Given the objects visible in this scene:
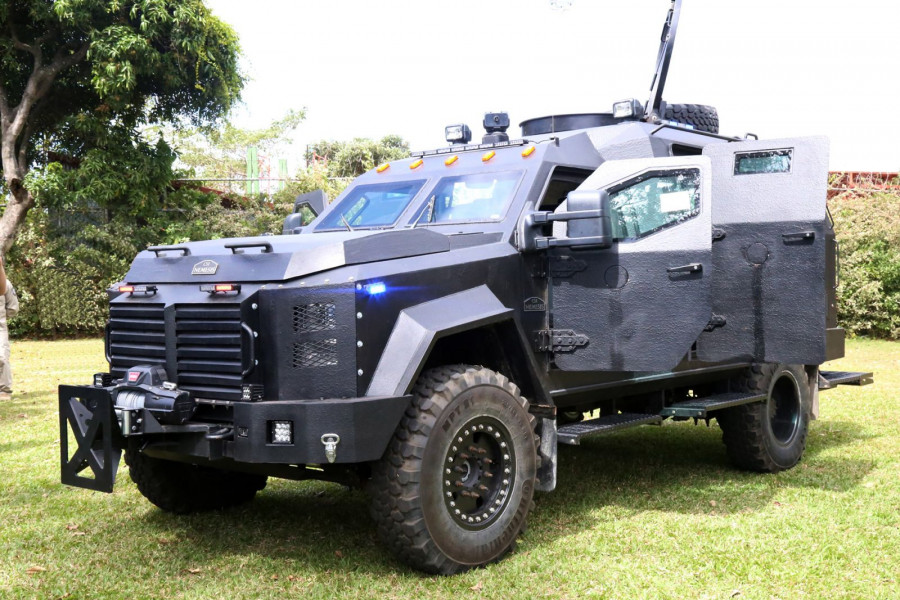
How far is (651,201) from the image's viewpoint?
18.4ft

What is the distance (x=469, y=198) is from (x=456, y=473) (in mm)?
1920

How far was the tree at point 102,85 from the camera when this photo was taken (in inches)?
799

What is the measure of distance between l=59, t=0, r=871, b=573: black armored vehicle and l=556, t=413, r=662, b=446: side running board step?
0.07ft

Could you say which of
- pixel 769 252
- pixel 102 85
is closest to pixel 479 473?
pixel 769 252

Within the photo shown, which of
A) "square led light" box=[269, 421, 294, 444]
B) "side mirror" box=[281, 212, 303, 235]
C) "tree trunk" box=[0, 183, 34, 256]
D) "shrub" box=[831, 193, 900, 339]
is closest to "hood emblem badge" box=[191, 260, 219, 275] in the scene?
"square led light" box=[269, 421, 294, 444]

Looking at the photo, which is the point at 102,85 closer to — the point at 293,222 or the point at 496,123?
the point at 293,222

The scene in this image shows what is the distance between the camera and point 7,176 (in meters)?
21.4

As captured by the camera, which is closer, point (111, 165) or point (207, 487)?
point (207, 487)

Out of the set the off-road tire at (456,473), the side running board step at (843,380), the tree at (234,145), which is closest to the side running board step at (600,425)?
the off-road tire at (456,473)

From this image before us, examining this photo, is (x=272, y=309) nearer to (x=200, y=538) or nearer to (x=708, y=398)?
(x=200, y=538)

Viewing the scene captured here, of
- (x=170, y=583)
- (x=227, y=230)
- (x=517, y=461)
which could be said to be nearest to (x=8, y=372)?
(x=170, y=583)

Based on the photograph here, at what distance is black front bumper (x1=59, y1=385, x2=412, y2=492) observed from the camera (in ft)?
14.3

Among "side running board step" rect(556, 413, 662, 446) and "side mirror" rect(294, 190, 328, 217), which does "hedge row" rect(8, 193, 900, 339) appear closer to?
"side mirror" rect(294, 190, 328, 217)

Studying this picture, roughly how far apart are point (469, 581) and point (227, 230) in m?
21.5
